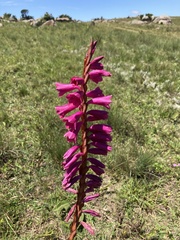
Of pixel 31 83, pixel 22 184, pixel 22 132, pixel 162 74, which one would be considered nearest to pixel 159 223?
pixel 22 184

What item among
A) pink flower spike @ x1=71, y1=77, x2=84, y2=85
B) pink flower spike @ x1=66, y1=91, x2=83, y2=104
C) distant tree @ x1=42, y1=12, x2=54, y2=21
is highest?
distant tree @ x1=42, y1=12, x2=54, y2=21

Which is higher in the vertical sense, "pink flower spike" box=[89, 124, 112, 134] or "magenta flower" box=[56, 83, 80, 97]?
"magenta flower" box=[56, 83, 80, 97]

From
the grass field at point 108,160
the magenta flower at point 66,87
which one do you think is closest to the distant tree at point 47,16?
the grass field at point 108,160

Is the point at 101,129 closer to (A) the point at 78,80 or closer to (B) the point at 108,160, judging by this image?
(A) the point at 78,80

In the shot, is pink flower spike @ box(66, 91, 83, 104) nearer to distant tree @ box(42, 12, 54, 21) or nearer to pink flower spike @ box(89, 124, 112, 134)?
pink flower spike @ box(89, 124, 112, 134)

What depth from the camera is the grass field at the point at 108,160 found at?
318cm

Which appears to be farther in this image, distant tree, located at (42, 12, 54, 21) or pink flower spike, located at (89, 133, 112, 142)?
distant tree, located at (42, 12, 54, 21)

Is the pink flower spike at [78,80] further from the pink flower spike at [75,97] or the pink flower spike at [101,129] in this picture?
the pink flower spike at [101,129]

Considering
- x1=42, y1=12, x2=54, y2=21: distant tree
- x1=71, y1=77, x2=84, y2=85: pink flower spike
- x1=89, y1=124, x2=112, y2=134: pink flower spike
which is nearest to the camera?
x1=71, y1=77, x2=84, y2=85: pink flower spike

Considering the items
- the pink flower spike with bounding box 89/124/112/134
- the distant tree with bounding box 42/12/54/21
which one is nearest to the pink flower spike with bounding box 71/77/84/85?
the pink flower spike with bounding box 89/124/112/134

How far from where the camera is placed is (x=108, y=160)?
4.11 metres

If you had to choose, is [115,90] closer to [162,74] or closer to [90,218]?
[162,74]

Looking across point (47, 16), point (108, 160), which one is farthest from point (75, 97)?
point (47, 16)

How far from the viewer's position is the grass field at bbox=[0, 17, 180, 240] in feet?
10.4
